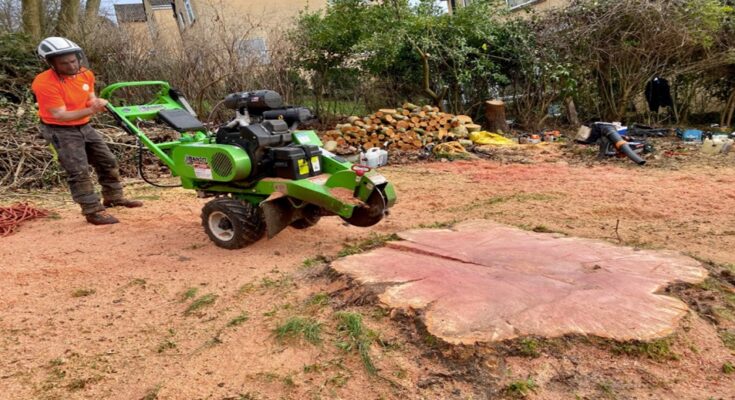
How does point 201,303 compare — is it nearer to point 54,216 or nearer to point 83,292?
point 83,292

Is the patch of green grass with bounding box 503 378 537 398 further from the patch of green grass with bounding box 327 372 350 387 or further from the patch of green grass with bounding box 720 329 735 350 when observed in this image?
the patch of green grass with bounding box 720 329 735 350

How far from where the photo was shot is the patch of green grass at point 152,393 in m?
2.20

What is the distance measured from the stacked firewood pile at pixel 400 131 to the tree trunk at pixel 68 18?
5841 mm

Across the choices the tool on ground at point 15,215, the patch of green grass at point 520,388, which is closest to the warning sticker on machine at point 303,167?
the patch of green grass at point 520,388

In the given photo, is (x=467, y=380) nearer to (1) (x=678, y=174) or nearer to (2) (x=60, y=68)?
(2) (x=60, y=68)

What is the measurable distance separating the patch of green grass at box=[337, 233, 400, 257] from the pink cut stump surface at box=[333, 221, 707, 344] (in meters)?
0.21

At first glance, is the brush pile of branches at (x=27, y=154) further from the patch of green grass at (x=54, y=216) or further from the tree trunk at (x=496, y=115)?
the tree trunk at (x=496, y=115)

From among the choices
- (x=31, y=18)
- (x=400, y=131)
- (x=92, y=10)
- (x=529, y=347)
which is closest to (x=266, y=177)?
(x=529, y=347)

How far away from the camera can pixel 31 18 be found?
10.5 meters

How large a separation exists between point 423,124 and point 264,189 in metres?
5.76

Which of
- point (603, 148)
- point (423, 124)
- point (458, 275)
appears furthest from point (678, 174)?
point (458, 275)

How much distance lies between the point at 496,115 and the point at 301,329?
873cm

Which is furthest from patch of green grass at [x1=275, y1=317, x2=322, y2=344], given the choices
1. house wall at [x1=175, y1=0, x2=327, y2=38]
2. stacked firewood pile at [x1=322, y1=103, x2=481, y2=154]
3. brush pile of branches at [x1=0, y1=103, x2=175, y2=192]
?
house wall at [x1=175, y1=0, x2=327, y2=38]

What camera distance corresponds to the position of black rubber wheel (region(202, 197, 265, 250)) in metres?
4.00
